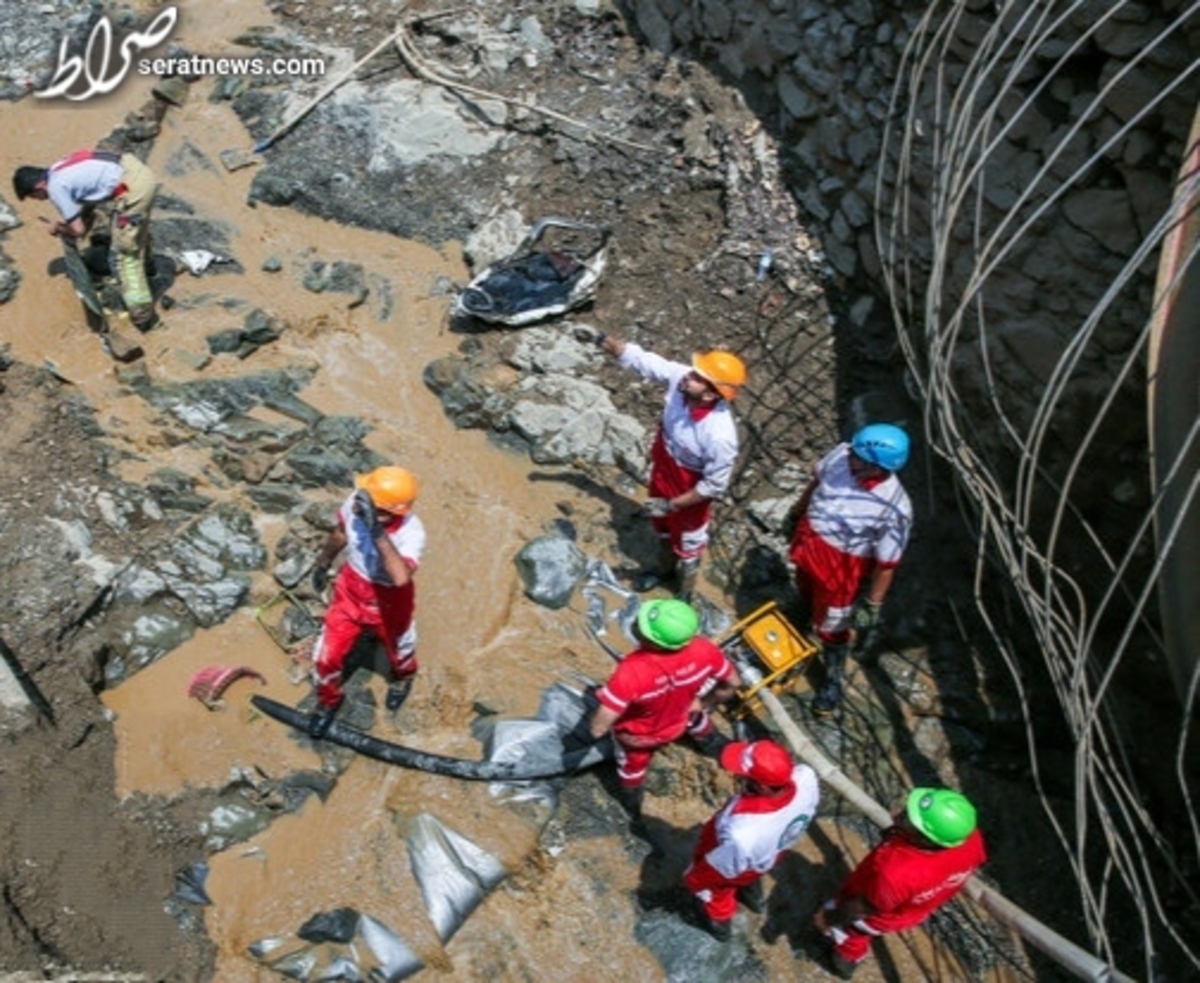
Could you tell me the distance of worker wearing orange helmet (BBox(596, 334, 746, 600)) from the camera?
555cm

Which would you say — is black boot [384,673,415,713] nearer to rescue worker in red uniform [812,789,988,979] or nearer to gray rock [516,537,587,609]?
gray rock [516,537,587,609]

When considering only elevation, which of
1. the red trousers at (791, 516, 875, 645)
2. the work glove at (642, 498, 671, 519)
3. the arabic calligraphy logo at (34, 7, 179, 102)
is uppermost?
the red trousers at (791, 516, 875, 645)

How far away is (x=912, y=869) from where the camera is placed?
14.7 ft

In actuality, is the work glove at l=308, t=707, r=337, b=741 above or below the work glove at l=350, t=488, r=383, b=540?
below

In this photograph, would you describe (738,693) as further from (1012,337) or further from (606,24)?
(606,24)

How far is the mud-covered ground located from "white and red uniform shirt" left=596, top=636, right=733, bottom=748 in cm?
70

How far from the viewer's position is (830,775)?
16.8 ft

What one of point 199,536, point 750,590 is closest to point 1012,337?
point 750,590

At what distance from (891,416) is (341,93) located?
5.43 metres

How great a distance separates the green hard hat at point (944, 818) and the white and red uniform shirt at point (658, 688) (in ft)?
3.41

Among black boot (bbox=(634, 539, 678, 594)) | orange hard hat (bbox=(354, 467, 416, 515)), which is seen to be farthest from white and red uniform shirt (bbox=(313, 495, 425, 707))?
black boot (bbox=(634, 539, 678, 594))

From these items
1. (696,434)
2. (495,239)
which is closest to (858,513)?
(696,434)

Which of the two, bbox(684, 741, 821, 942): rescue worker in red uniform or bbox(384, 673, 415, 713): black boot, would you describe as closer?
bbox(684, 741, 821, 942): rescue worker in red uniform

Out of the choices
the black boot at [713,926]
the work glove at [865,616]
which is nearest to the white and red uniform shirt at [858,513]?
the work glove at [865,616]
